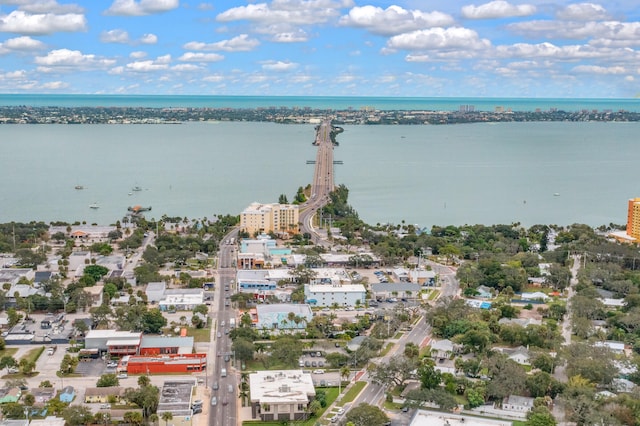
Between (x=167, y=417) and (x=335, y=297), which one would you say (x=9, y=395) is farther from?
(x=335, y=297)

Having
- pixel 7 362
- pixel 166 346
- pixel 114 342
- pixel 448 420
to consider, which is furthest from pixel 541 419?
pixel 7 362

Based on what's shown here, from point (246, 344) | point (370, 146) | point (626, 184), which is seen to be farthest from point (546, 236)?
point (370, 146)

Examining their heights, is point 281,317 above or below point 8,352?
above

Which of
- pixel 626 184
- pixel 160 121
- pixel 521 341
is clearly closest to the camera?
pixel 521 341

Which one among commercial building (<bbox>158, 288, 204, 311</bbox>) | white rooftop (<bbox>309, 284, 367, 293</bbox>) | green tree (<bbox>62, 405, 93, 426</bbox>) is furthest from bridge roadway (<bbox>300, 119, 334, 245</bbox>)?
green tree (<bbox>62, 405, 93, 426</bbox>)

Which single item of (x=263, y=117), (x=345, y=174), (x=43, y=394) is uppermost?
(x=263, y=117)

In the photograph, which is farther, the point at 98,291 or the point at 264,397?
the point at 98,291

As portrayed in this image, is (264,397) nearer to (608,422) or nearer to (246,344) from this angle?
(246,344)
